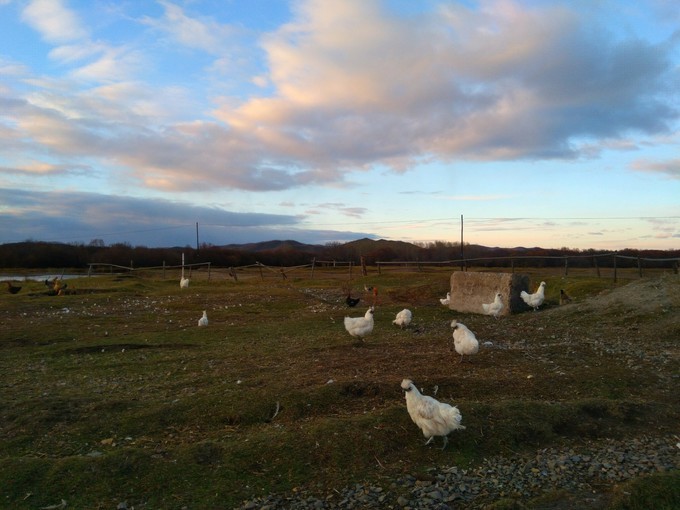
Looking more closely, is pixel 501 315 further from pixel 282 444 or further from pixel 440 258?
pixel 440 258

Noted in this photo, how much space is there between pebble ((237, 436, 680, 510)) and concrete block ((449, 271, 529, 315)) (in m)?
12.4

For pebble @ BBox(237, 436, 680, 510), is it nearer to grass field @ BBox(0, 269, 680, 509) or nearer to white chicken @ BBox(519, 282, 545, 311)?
grass field @ BBox(0, 269, 680, 509)

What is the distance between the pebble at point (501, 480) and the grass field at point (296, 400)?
195 millimetres

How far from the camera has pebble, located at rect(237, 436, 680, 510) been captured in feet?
17.0

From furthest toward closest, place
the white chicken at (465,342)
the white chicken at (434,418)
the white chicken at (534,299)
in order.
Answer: the white chicken at (534,299)
the white chicken at (465,342)
the white chicken at (434,418)

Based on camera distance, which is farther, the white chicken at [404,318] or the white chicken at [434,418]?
the white chicken at [404,318]

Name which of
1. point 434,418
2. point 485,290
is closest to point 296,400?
point 434,418

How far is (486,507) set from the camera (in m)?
4.88

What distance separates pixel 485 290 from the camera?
1936 cm

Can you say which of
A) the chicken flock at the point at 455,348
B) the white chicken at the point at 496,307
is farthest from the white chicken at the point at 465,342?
the white chicken at the point at 496,307

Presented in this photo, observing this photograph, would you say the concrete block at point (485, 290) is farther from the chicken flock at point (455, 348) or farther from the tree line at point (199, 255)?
the tree line at point (199, 255)

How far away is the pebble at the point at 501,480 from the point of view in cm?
517

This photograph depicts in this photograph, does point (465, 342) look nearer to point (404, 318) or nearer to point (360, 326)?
point (360, 326)

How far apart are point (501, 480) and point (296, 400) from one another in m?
3.38
